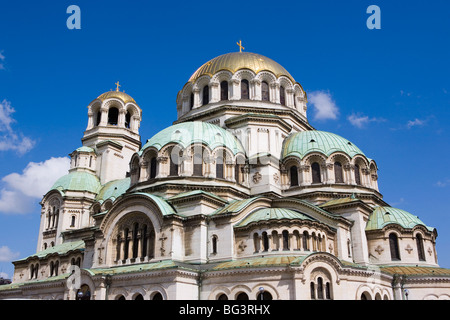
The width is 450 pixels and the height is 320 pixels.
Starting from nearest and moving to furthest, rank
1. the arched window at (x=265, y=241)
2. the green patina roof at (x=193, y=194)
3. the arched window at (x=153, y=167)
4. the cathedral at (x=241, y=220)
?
the cathedral at (x=241, y=220)
the arched window at (x=265, y=241)
the green patina roof at (x=193, y=194)
the arched window at (x=153, y=167)

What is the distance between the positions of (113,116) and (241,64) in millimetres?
19593

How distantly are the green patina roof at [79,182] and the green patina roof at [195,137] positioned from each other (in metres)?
14.2

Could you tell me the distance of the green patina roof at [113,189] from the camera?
141 feet

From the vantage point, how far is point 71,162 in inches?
1965

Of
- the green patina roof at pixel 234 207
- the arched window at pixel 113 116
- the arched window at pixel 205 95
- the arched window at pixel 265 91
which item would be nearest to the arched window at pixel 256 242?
the green patina roof at pixel 234 207

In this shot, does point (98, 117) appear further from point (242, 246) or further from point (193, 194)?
point (242, 246)

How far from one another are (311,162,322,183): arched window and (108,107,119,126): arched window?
26705 millimetres

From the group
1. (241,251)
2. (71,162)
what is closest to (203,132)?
(241,251)

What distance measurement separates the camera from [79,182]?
4644 centimetres

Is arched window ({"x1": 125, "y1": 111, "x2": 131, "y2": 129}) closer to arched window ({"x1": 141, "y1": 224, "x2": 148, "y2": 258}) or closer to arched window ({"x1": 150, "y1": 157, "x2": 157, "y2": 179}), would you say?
arched window ({"x1": 150, "y1": 157, "x2": 157, "y2": 179})

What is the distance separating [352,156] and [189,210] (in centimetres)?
1429

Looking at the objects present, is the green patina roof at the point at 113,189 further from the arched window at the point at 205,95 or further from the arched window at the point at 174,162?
the arched window at the point at 174,162

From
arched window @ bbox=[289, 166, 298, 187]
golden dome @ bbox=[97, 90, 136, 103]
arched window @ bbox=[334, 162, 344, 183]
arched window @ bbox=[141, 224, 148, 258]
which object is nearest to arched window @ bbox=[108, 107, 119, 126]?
golden dome @ bbox=[97, 90, 136, 103]
